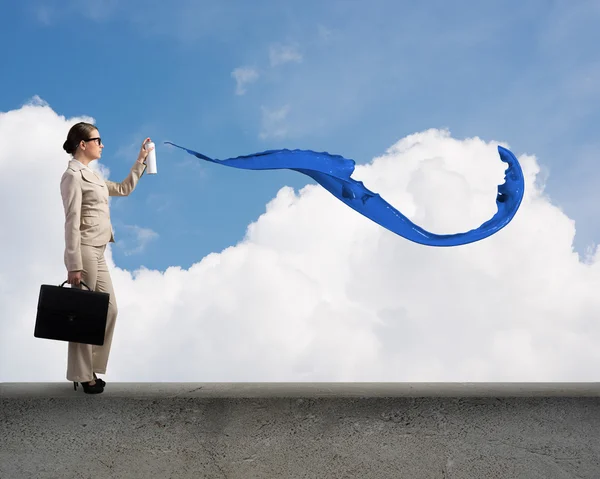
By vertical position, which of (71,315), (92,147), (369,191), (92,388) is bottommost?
(92,388)

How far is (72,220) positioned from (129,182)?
585 mm

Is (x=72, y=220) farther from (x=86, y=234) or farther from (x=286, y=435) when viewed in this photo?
(x=286, y=435)

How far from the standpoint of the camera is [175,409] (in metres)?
3.70

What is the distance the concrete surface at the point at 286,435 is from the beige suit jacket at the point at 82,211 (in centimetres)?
87

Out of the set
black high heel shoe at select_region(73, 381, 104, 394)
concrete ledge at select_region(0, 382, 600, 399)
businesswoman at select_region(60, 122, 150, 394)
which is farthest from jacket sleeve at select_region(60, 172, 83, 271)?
concrete ledge at select_region(0, 382, 600, 399)

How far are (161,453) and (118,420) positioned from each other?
1.02ft

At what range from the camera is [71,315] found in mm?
3523

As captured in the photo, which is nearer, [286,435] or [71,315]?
[71,315]

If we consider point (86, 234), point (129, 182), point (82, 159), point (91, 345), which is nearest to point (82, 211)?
point (86, 234)

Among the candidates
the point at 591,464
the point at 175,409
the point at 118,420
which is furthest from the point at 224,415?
the point at 591,464

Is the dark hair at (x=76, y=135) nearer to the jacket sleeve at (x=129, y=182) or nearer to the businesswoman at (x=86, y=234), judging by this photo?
the businesswoman at (x=86, y=234)

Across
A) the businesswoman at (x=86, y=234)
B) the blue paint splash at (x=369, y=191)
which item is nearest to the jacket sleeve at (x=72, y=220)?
the businesswoman at (x=86, y=234)

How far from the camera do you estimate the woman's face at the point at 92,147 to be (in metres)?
3.83

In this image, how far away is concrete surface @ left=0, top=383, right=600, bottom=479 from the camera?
3.55m
